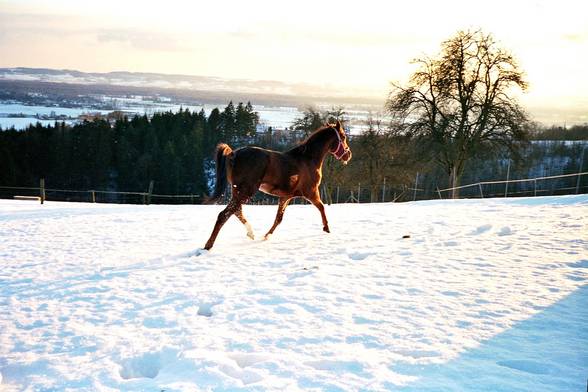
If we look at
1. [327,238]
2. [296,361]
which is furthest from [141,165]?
[296,361]

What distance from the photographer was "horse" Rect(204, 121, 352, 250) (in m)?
7.92

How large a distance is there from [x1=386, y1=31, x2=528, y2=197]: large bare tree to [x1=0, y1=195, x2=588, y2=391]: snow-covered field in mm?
20788

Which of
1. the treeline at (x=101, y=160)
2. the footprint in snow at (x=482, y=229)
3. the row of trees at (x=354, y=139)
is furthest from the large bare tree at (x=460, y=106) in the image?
the treeline at (x=101, y=160)

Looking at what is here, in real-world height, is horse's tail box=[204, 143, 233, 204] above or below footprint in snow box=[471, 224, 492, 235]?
above

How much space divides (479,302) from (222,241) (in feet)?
16.4

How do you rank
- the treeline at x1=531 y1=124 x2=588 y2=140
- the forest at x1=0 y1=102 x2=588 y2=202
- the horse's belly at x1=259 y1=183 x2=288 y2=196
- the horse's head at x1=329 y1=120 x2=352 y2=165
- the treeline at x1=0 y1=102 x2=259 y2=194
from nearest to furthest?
the horse's belly at x1=259 y1=183 x2=288 y2=196 < the horse's head at x1=329 y1=120 x2=352 y2=165 < the forest at x1=0 y1=102 x2=588 y2=202 < the treeline at x1=0 y1=102 x2=259 y2=194 < the treeline at x1=531 y1=124 x2=588 y2=140

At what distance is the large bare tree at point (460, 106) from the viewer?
28.1m

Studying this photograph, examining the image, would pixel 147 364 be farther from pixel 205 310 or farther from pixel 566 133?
pixel 566 133

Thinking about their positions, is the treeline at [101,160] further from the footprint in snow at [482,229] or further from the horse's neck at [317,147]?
the footprint in snow at [482,229]

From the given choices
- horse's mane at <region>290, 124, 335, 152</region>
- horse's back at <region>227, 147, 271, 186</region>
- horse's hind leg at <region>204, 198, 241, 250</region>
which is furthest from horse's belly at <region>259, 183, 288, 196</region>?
horse's mane at <region>290, 124, 335, 152</region>

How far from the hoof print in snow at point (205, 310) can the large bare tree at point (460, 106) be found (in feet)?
83.9

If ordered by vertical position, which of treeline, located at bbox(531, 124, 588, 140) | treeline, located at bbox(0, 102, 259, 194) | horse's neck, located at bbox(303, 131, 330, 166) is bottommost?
treeline, located at bbox(0, 102, 259, 194)

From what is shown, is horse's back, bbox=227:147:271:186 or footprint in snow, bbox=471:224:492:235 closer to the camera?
horse's back, bbox=227:147:271:186

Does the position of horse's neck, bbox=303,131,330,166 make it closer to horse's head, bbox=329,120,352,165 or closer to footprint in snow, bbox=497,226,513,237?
horse's head, bbox=329,120,352,165
